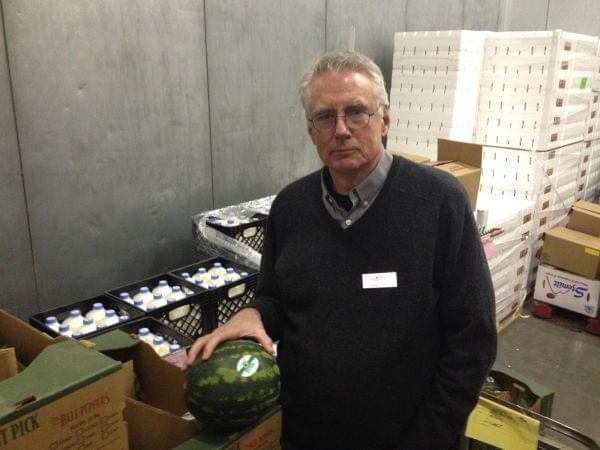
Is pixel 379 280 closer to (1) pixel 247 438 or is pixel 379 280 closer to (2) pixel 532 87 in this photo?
(1) pixel 247 438

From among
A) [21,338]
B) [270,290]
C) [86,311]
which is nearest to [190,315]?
[86,311]

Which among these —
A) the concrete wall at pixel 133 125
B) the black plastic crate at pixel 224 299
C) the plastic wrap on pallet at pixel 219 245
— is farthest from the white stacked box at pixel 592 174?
the black plastic crate at pixel 224 299

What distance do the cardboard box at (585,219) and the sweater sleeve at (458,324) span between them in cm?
356

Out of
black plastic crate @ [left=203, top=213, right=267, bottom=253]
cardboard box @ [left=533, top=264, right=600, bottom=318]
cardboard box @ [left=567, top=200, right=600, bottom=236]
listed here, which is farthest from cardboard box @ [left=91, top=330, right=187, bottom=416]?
cardboard box @ [left=567, top=200, right=600, bottom=236]

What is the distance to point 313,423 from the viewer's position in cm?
145

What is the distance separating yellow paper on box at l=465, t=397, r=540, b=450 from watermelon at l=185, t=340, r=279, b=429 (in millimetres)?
900

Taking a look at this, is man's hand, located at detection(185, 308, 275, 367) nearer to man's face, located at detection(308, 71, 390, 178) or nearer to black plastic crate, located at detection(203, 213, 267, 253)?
man's face, located at detection(308, 71, 390, 178)

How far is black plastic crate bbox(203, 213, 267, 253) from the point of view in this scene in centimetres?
298

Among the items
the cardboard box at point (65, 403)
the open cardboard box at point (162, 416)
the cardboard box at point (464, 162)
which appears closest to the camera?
the cardboard box at point (65, 403)

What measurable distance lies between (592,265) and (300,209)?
339 cm

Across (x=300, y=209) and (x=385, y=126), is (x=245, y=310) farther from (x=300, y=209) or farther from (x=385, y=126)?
(x=385, y=126)

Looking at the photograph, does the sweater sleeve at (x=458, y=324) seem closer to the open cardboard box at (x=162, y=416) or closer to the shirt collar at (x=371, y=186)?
the shirt collar at (x=371, y=186)

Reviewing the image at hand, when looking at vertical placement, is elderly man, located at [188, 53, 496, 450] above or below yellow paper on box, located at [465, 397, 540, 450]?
above

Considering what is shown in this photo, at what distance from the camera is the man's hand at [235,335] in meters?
1.37
